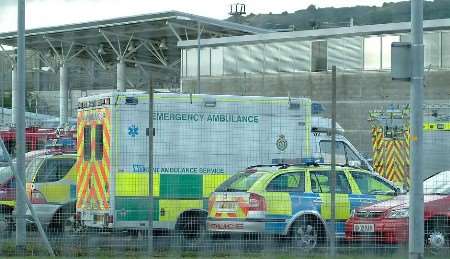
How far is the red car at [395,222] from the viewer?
14914 mm

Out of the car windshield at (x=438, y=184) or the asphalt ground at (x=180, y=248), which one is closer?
the asphalt ground at (x=180, y=248)

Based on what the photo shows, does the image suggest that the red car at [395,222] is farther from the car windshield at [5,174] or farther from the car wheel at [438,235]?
the car windshield at [5,174]

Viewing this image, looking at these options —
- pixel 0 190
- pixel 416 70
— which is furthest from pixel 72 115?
pixel 416 70

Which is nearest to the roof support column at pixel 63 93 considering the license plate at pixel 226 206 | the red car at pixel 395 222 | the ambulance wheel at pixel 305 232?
the license plate at pixel 226 206

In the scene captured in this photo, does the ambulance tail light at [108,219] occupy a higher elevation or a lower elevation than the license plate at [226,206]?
lower

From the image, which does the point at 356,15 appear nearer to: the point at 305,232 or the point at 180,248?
the point at 305,232

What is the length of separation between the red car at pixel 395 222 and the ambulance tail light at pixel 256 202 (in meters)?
1.44

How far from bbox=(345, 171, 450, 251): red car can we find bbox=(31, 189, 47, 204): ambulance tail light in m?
5.80

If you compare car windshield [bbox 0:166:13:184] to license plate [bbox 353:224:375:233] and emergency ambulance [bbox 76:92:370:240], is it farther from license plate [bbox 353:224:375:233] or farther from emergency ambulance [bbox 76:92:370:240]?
license plate [bbox 353:224:375:233]

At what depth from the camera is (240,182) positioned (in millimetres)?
15742

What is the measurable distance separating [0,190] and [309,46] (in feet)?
105

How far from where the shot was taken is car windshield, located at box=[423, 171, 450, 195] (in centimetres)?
1600

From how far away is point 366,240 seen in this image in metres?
15.2

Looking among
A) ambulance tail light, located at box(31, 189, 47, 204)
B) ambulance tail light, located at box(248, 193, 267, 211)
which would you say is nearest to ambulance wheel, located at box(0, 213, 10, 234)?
ambulance tail light, located at box(31, 189, 47, 204)
